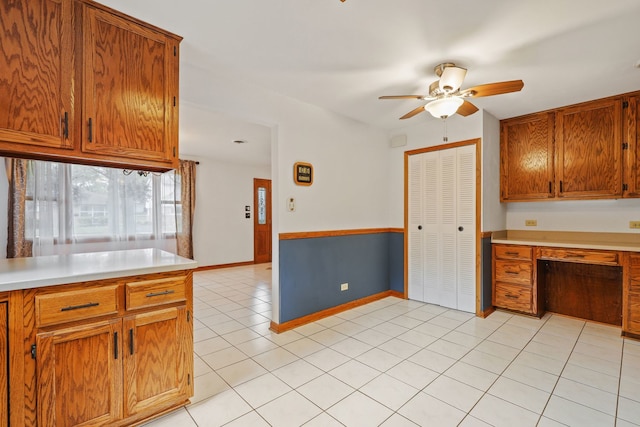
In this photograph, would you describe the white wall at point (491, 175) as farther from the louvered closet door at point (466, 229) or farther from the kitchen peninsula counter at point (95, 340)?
the kitchen peninsula counter at point (95, 340)

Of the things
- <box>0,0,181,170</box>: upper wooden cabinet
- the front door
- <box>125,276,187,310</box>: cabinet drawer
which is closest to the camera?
<box>0,0,181,170</box>: upper wooden cabinet

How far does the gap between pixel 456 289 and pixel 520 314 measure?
2.39 feet

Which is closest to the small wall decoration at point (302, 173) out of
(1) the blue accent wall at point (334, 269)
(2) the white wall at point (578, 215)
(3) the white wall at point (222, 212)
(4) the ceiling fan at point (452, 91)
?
(1) the blue accent wall at point (334, 269)

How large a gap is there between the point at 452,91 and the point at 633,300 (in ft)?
8.78

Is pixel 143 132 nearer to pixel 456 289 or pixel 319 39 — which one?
pixel 319 39

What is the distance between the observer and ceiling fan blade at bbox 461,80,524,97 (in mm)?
2143

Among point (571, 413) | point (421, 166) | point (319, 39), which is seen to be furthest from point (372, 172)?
point (571, 413)

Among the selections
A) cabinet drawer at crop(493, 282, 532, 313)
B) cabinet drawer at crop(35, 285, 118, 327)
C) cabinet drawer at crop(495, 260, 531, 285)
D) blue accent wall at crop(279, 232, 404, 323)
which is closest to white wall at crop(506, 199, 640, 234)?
cabinet drawer at crop(495, 260, 531, 285)

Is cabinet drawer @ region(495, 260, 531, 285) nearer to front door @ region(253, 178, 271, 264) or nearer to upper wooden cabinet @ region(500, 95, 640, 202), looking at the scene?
upper wooden cabinet @ region(500, 95, 640, 202)

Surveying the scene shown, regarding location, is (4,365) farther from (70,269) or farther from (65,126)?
(65,126)

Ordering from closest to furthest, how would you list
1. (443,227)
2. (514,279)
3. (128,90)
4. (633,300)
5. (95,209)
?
(128,90) → (633,300) → (514,279) → (443,227) → (95,209)

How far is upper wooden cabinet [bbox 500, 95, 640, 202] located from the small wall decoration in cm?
250

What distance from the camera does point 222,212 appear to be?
664 cm

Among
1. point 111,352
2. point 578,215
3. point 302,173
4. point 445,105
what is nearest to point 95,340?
point 111,352
